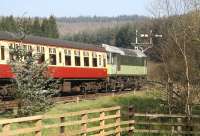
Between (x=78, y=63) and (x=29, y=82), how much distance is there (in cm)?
1363

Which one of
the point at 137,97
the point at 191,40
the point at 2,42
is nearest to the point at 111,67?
the point at 137,97

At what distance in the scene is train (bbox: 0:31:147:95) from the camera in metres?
27.5

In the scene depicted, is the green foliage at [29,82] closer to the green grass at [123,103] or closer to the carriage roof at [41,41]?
the carriage roof at [41,41]

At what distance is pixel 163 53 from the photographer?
24.6 meters

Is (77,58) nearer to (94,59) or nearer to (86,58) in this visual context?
(86,58)

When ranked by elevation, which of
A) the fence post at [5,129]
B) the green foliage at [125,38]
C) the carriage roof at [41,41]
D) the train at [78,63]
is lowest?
the fence post at [5,129]

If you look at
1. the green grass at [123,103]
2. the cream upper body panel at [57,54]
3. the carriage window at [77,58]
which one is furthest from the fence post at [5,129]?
the carriage window at [77,58]

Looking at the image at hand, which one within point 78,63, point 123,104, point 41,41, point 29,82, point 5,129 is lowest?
point 123,104

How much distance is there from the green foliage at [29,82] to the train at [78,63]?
2.22ft

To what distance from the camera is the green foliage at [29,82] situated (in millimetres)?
22906

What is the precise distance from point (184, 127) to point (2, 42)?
1188 cm

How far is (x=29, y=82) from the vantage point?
23.0 m

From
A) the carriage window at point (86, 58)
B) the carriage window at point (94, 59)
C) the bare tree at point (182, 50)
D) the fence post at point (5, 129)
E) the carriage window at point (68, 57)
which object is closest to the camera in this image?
the fence post at point (5, 129)

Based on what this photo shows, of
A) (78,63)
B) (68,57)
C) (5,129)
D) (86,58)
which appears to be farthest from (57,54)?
(5,129)
